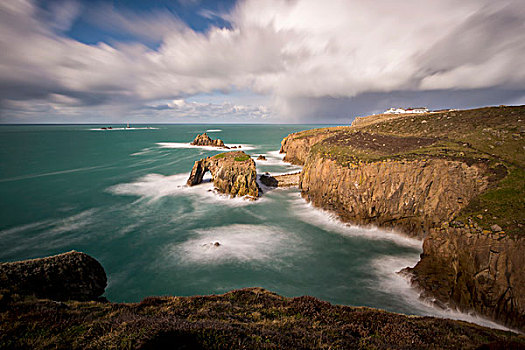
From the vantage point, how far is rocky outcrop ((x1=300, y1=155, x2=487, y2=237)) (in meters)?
20.0

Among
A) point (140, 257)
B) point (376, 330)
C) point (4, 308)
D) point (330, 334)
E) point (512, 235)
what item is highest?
point (512, 235)

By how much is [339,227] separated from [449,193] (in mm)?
11778

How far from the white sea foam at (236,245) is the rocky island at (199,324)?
9.82 metres

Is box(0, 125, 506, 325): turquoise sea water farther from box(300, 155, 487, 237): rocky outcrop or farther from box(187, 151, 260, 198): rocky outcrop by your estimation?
box(187, 151, 260, 198): rocky outcrop

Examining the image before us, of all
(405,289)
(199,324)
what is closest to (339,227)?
(405,289)

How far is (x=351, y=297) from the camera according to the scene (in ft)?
54.9

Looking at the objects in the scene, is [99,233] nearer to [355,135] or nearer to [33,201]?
[33,201]

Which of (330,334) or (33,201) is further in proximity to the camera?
(33,201)

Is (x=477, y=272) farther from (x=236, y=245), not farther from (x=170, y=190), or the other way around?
(x=170, y=190)

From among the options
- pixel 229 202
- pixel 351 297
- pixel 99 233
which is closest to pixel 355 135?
pixel 229 202

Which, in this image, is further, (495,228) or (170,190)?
(170,190)

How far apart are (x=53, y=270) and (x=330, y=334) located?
14.0 m

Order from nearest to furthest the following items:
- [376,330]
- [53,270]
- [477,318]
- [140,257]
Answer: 1. [376,330]
2. [53,270]
3. [477,318]
4. [140,257]

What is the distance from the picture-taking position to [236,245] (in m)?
23.7
